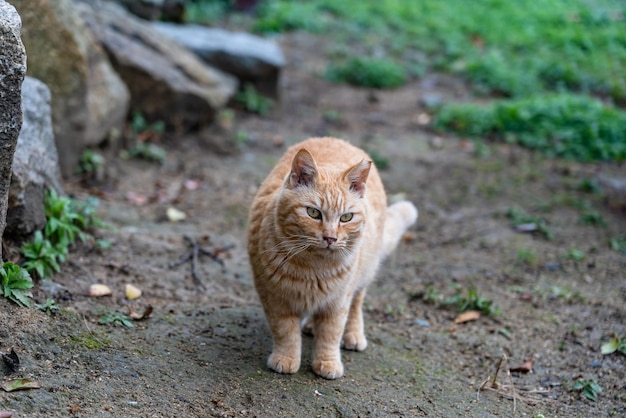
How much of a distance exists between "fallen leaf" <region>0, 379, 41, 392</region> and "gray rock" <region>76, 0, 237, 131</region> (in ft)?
16.0

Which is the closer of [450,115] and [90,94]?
[90,94]

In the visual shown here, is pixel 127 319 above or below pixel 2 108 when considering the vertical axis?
below

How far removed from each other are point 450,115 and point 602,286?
4.48m

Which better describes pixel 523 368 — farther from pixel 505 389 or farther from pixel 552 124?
pixel 552 124

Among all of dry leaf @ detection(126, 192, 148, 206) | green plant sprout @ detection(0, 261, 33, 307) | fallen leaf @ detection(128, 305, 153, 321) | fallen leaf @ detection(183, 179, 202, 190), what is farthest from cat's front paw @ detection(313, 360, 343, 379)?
fallen leaf @ detection(183, 179, 202, 190)

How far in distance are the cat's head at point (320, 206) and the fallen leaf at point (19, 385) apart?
143 cm

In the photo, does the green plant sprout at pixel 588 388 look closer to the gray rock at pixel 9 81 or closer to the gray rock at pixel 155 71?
the gray rock at pixel 9 81

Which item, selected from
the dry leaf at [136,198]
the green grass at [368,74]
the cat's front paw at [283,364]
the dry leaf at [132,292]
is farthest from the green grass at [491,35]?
the cat's front paw at [283,364]

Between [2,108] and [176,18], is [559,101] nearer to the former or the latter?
[176,18]

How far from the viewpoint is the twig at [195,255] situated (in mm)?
5105

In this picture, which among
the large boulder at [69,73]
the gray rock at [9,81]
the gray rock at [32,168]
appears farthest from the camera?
the large boulder at [69,73]

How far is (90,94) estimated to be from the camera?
658 cm

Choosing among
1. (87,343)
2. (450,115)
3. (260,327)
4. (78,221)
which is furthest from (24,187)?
(450,115)

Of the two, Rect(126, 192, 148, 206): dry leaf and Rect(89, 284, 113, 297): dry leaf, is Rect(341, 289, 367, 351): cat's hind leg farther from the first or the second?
Rect(126, 192, 148, 206): dry leaf
